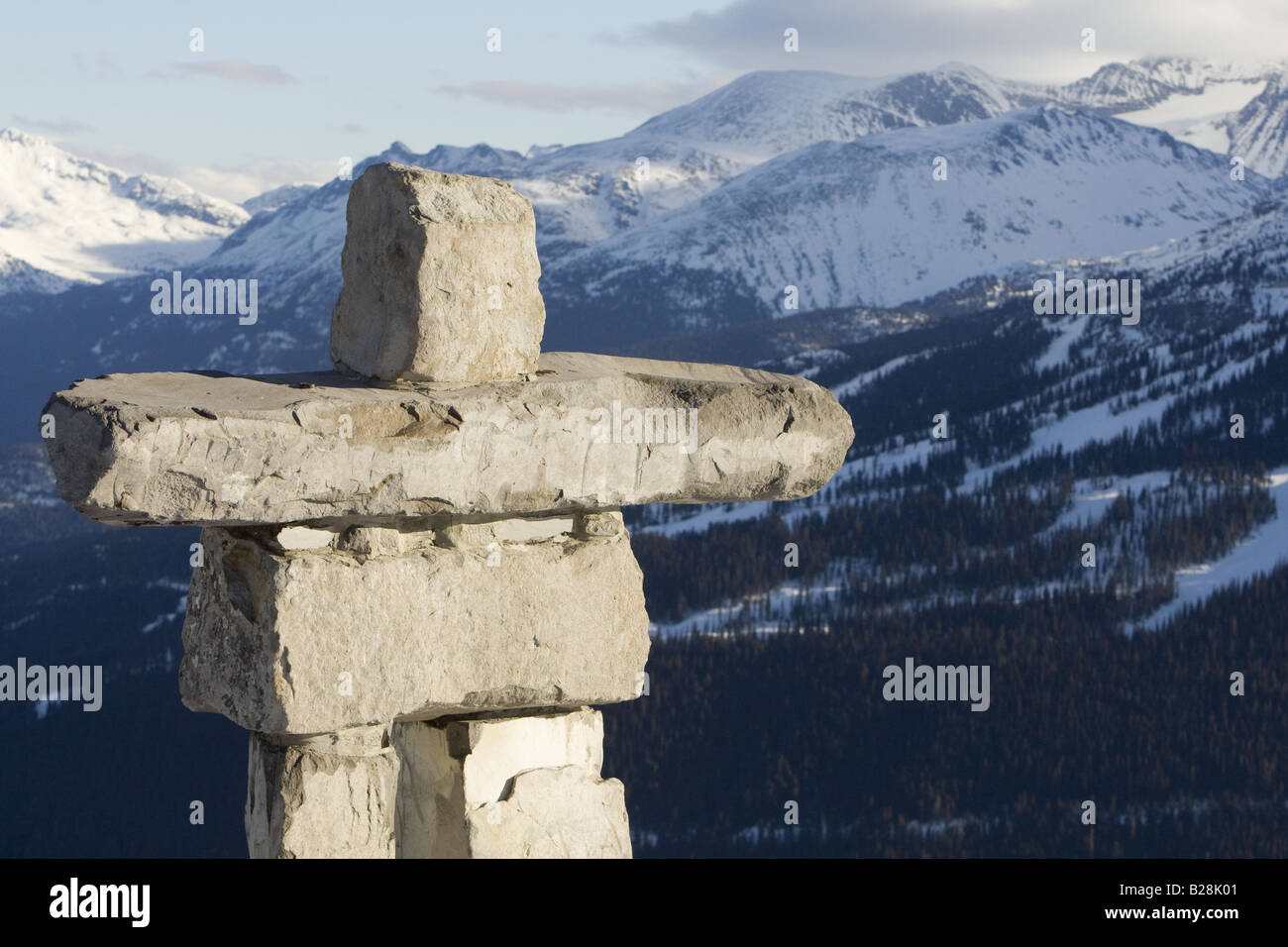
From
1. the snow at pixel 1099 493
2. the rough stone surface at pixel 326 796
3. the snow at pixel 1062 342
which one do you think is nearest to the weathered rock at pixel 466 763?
the rough stone surface at pixel 326 796

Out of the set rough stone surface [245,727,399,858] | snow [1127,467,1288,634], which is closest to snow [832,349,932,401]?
snow [1127,467,1288,634]

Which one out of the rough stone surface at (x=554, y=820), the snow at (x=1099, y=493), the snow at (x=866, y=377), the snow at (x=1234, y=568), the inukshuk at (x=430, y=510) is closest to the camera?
the inukshuk at (x=430, y=510)

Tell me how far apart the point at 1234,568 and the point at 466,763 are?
91324 mm

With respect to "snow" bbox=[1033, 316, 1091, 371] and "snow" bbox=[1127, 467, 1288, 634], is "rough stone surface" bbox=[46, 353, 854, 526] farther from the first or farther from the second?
"snow" bbox=[1033, 316, 1091, 371]

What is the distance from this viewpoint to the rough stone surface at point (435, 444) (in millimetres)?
7824

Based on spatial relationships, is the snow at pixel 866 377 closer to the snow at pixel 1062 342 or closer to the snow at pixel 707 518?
the snow at pixel 1062 342

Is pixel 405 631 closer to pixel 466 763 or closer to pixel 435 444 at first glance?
pixel 435 444

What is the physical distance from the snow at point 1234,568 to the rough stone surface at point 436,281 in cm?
8752

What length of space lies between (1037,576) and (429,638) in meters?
95.9

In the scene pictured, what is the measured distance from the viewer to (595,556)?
967 centimetres

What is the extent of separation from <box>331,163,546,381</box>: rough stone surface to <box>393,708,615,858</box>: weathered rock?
206 centimetres

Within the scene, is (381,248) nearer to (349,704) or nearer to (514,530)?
(514,530)

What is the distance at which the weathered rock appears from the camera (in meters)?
9.71

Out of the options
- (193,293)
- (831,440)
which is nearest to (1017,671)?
(193,293)
